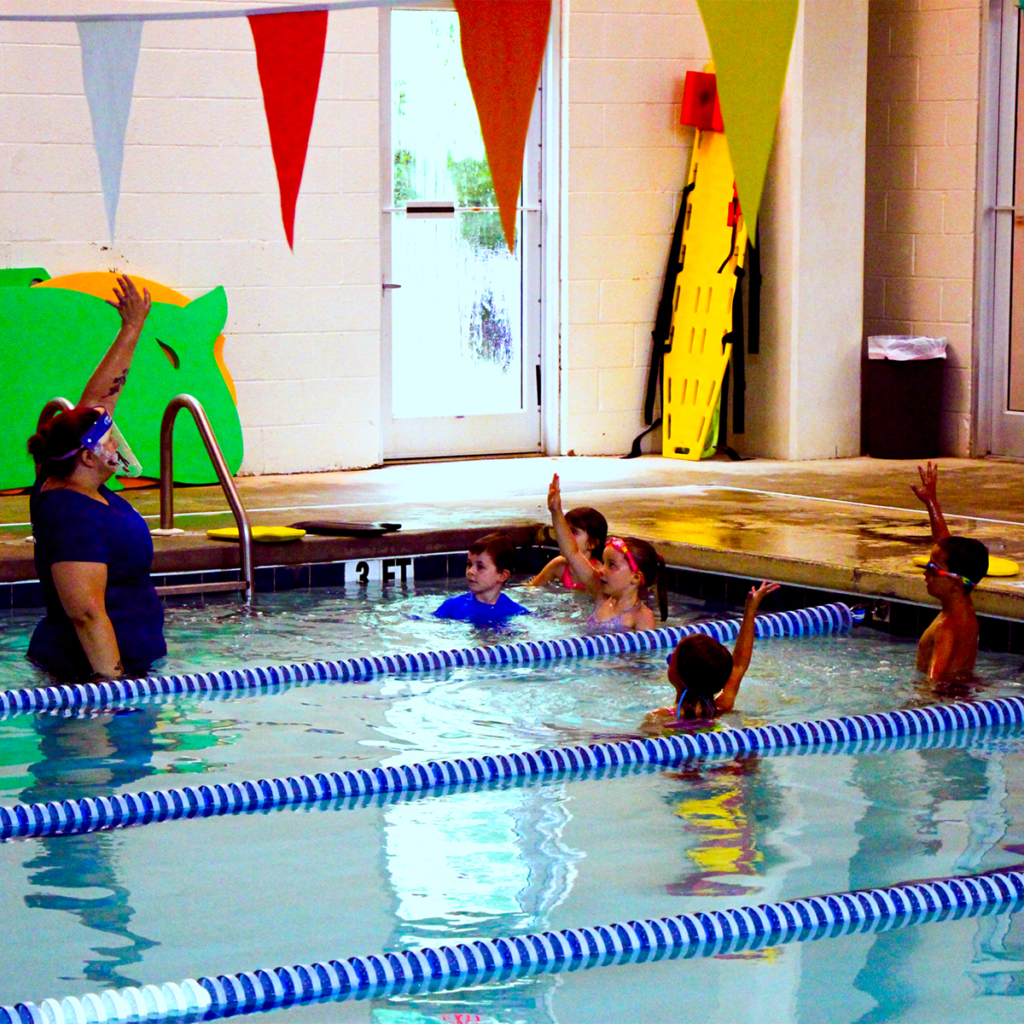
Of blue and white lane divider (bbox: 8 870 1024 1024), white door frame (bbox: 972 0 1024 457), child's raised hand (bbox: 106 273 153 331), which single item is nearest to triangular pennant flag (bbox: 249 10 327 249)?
child's raised hand (bbox: 106 273 153 331)

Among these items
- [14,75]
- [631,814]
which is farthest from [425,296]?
[631,814]

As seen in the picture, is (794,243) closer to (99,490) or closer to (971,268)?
(971,268)

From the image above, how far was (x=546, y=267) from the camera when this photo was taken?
11.3 meters

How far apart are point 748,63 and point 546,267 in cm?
644

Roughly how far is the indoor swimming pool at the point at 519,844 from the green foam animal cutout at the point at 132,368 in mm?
3224

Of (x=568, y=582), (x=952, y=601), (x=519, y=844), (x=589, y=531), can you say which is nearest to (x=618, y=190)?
(x=568, y=582)

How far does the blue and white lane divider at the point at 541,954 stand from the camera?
10.4ft

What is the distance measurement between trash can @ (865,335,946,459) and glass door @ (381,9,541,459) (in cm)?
222

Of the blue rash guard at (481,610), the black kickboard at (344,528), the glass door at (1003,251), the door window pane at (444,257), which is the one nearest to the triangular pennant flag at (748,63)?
the blue rash guard at (481,610)

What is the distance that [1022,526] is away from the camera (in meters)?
7.93

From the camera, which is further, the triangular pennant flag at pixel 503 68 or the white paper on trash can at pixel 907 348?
the white paper on trash can at pixel 907 348

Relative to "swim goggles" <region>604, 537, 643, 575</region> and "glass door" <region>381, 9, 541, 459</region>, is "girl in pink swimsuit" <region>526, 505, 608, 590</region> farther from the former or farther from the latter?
"glass door" <region>381, 9, 541, 459</region>

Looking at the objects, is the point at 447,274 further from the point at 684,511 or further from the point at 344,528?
the point at 344,528

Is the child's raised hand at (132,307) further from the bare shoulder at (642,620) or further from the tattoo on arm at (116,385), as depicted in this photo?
the bare shoulder at (642,620)
